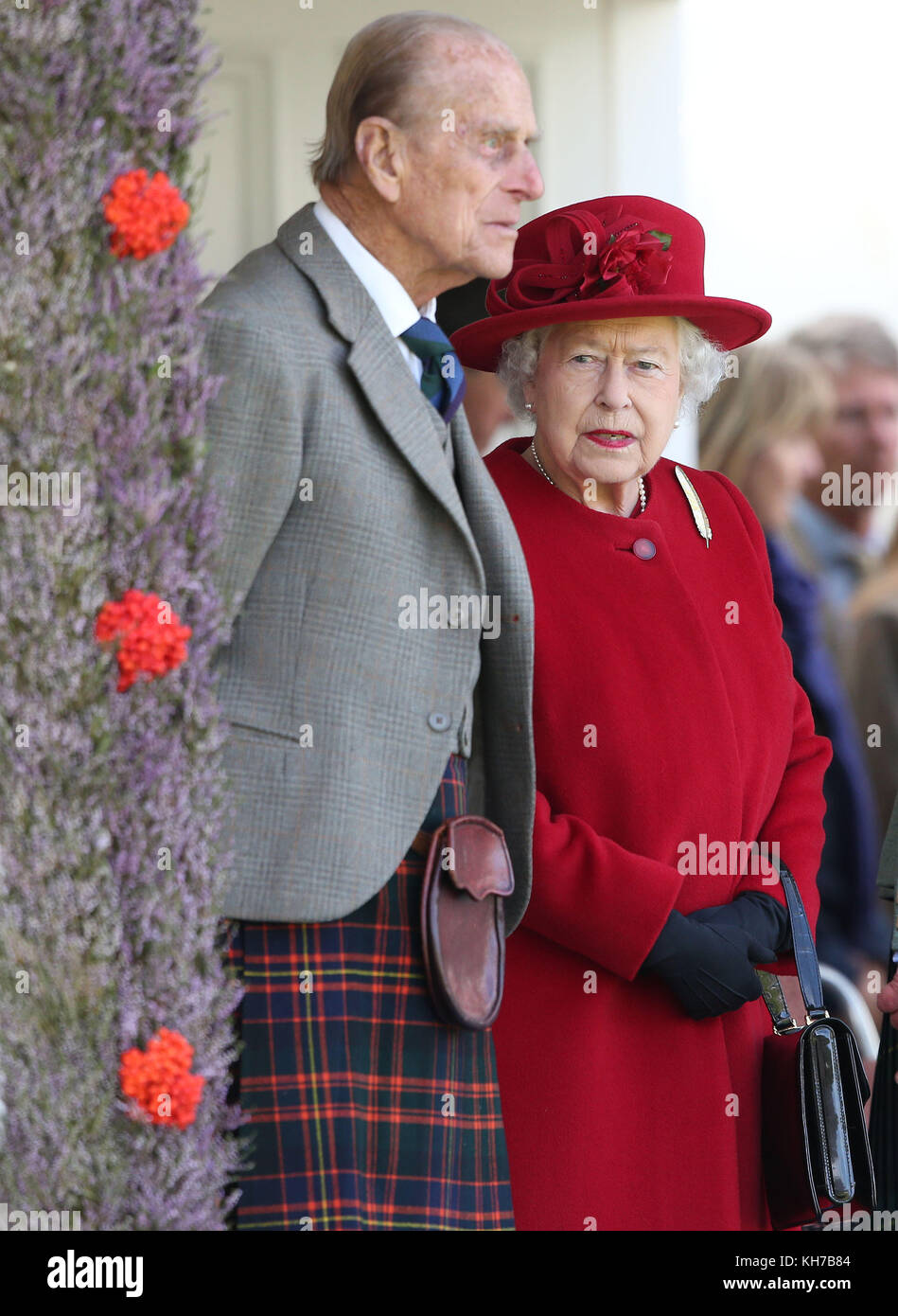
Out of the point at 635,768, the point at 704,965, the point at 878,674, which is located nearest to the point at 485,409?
the point at 878,674

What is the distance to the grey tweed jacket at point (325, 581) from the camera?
223cm

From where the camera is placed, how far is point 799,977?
2861 mm

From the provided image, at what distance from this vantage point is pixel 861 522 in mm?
4887

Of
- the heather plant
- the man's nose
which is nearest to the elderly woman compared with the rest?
the man's nose

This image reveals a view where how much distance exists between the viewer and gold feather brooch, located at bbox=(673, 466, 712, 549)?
3.09 metres

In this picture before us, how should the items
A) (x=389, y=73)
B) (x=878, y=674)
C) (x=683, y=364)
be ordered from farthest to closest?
(x=878, y=674), (x=683, y=364), (x=389, y=73)

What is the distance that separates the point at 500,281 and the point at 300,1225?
5.19 feet

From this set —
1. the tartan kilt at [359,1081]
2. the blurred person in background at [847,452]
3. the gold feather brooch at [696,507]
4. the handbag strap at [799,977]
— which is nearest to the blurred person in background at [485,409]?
the blurred person in background at [847,452]

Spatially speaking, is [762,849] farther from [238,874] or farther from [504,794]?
[238,874]

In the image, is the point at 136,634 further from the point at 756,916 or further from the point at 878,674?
the point at 878,674

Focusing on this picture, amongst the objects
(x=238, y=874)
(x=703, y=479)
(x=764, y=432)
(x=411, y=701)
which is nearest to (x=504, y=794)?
(x=411, y=701)

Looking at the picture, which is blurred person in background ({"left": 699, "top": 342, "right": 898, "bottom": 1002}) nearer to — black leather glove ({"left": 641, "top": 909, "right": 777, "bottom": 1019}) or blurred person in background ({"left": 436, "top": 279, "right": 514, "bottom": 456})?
blurred person in background ({"left": 436, "top": 279, "right": 514, "bottom": 456})

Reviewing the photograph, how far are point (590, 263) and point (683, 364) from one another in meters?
0.27

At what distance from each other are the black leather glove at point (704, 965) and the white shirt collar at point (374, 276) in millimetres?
950
